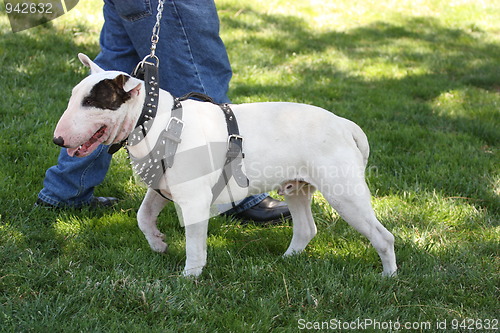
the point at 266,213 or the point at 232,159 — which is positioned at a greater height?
the point at 232,159

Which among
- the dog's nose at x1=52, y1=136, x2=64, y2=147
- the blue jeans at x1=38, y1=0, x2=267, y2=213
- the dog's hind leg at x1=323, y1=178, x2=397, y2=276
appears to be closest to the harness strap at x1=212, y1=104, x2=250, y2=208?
the dog's hind leg at x1=323, y1=178, x2=397, y2=276

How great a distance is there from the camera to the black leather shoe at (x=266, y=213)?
153 inches

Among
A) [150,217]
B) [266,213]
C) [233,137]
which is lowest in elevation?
[266,213]

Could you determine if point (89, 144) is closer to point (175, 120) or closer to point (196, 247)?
point (175, 120)

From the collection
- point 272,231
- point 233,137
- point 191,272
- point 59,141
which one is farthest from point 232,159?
point 272,231

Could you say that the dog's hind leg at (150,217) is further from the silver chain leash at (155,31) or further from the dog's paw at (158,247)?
the silver chain leash at (155,31)

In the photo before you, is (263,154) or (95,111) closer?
(95,111)

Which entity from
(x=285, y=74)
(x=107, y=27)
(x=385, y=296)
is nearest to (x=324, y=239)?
(x=385, y=296)

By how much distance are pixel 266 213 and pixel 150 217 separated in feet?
3.23

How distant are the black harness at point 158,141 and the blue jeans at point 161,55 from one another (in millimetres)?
495

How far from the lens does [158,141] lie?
275 cm

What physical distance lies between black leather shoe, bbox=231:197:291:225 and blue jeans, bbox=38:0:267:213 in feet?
0.15

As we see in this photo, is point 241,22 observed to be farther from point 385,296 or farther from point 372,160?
point 385,296

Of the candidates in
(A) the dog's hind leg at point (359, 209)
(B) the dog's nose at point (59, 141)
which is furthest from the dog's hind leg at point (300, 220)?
(B) the dog's nose at point (59, 141)
